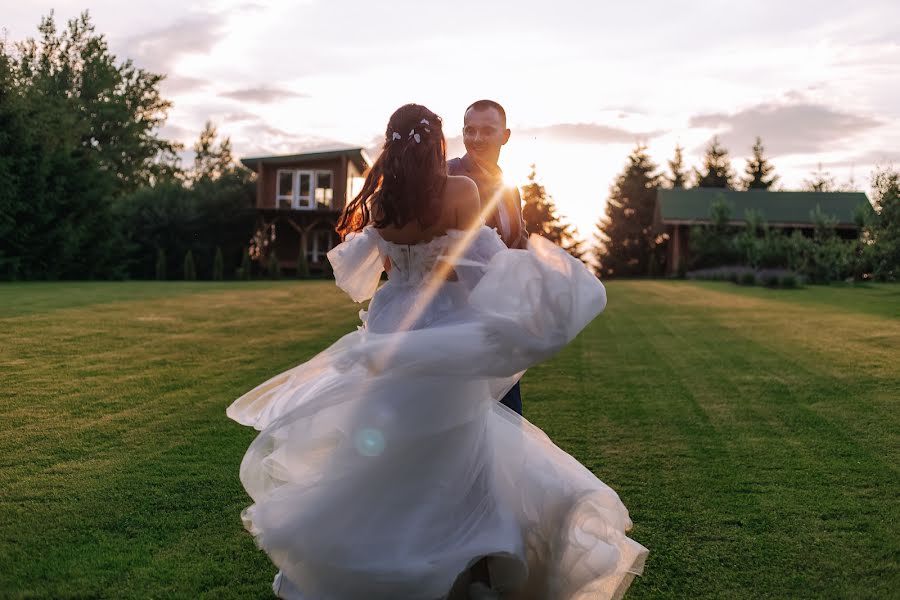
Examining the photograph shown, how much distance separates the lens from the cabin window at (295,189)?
43625mm

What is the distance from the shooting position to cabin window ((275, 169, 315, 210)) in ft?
143

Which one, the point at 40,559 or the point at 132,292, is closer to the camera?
the point at 40,559

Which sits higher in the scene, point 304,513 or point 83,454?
point 304,513

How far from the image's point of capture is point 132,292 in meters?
23.2

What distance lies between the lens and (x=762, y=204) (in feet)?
164

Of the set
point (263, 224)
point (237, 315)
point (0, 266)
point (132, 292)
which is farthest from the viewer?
point (263, 224)

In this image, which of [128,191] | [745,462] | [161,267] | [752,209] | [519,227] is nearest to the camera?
[519,227]

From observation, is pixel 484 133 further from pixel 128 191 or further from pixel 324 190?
pixel 128 191

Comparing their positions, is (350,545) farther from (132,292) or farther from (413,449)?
(132,292)

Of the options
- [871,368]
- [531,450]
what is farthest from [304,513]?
[871,368]

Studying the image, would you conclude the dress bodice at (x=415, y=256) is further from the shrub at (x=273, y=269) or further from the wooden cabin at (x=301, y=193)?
the wooden cabin at (x=301, y=193)

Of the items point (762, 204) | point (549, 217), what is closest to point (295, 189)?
point (549, 217)

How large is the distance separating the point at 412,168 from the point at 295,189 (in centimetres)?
4096

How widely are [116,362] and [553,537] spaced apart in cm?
847
